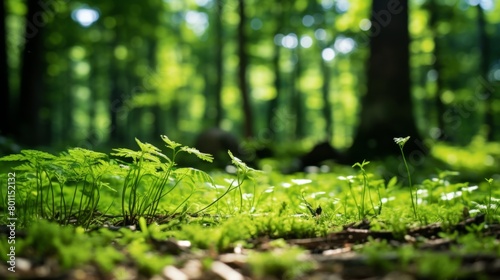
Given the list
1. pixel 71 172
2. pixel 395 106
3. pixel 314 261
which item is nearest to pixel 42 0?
pixel 395 106

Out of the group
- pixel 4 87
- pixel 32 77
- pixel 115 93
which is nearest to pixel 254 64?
pixel 115 93

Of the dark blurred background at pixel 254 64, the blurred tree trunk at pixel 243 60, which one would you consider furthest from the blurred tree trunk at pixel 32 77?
the blurred tree trunk at pixel 243 60

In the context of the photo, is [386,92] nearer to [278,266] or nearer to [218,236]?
[218,236]

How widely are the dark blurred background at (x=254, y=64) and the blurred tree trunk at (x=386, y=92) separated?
0.02 meters

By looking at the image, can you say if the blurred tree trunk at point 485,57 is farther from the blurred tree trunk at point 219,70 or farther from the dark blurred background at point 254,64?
the blurred tree trunk at point 219,70

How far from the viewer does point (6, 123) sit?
32.3 ft

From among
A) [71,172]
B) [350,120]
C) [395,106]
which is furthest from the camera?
[350,120]

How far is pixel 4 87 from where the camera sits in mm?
9781

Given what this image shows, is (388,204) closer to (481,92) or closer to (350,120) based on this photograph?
(481,92)

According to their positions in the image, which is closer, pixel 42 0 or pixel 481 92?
pixel 42 0

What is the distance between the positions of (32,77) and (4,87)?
1.21 metres

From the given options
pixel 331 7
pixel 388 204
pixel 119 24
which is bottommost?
pixel 388 204

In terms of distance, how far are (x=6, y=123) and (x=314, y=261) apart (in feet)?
34.2

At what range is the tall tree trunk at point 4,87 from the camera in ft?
32.0
